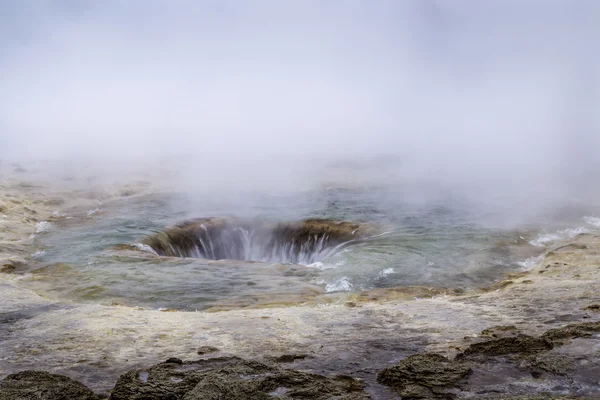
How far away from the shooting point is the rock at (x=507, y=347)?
407cm

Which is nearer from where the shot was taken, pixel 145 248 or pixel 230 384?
pixel 230 384

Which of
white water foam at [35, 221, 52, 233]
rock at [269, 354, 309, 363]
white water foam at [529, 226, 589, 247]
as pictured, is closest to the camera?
rock at [269, 354, 309, 363]

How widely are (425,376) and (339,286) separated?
512 centimetres

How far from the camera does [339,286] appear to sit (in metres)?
8.78

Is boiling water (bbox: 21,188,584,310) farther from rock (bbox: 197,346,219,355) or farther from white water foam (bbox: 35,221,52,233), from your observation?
rock (bbox: 197,346,219,355)

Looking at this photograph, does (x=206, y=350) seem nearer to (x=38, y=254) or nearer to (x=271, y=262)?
(x=271, y=262)

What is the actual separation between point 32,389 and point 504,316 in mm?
4423

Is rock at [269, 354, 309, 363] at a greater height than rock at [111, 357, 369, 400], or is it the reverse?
rock at [111, 357, 369, 400]

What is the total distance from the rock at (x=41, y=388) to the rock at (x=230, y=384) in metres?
0.26

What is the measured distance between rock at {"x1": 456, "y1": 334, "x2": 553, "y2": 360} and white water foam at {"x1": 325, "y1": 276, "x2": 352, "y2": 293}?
14.4ft

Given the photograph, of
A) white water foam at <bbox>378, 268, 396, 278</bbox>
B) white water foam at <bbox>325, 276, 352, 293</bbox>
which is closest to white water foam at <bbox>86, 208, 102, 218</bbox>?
white water foam at <bbox>325, 276, 352, 293</bbox>

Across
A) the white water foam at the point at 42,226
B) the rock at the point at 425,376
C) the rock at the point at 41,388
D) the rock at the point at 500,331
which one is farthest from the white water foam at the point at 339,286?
the white water foam at the point at 42,226

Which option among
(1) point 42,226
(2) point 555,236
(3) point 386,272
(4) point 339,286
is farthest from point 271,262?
(1) point 42,226

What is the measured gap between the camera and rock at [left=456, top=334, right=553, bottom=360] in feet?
13.3
